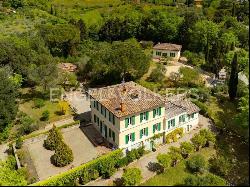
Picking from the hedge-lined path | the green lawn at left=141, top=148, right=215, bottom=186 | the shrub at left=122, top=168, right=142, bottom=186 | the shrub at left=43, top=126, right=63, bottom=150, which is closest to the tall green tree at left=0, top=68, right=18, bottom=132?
the shrub at left=43, top=126, right=63, bottom=150

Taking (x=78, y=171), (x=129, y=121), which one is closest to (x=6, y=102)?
(x=78, y=171)

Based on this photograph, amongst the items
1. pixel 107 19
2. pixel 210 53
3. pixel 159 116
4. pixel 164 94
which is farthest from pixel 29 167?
pixel 107 19

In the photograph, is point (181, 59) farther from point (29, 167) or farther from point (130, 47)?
point (29, 167)

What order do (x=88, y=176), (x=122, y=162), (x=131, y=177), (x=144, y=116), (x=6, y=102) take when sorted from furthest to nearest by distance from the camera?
(x=6, y=102) < (x=144, y=116) < (x=122, y=162) < (x=88, y=176) < (x=131, y=177)

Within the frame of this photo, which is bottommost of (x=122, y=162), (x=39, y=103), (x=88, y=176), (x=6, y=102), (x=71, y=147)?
(x=88, y=176)

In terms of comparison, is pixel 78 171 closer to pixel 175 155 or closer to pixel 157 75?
pixel 175 155

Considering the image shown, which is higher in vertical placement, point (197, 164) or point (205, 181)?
point (205, 181)

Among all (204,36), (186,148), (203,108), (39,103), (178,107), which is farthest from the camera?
(204,36)
